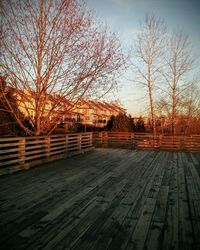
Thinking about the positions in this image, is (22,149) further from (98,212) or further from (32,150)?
(98,212)

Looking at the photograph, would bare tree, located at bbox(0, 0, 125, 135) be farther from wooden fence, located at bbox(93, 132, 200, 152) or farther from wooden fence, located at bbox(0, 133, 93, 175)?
wooden fence, located at bbox(93, 132, 200, 152)

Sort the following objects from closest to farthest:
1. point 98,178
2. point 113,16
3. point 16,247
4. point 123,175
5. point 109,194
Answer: point 16,247, point 109,194, point 98,178, point 123,175, point 113,16

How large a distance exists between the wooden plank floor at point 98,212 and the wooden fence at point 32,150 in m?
0.80

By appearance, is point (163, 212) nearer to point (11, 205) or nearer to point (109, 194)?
point (109, 194)

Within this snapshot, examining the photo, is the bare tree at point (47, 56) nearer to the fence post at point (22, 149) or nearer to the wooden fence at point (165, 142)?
the fence post at point (22, 149)

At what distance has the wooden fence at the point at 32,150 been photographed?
240 inches

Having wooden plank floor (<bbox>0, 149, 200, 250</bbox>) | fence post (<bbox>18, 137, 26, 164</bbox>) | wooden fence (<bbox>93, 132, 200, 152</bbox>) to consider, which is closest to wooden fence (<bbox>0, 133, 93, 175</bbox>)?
fence post (<bbox>18, 137, 26, 164</bbox>)

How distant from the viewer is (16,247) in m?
2.22

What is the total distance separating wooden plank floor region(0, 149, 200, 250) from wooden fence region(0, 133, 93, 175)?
0.80 metres

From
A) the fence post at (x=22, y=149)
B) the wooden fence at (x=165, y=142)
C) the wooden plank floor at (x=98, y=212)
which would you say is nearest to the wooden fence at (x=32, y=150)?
the fence post at (x=22, y=149)

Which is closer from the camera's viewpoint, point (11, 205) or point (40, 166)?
point (11, 205)

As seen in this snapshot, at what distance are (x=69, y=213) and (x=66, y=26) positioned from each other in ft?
23.4

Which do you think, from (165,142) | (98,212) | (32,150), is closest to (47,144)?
(32,150)

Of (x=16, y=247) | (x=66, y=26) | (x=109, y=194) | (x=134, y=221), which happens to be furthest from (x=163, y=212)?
Answer: (x=66, y=26)
